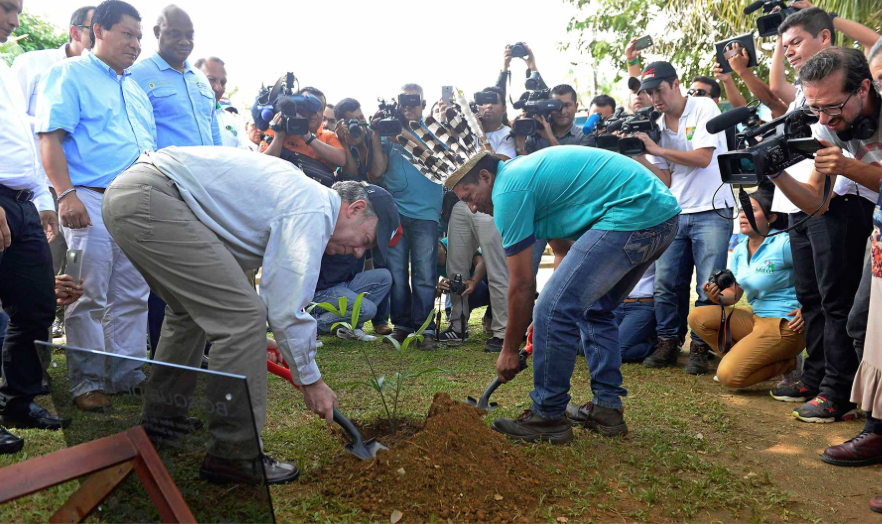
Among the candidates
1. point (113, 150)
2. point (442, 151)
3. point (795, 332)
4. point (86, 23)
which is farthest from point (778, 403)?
point (86, 23)

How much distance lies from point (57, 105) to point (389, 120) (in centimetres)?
267

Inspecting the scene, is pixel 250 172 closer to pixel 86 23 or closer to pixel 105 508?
pixel 105 508

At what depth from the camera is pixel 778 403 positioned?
13.9ft

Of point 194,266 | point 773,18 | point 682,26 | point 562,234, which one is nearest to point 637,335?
point 562,234

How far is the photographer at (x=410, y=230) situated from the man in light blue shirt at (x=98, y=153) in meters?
2.35

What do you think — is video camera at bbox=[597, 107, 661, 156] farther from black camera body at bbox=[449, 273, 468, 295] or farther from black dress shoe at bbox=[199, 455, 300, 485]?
black dress shoe at bbox=[199, 455, 300, 485]

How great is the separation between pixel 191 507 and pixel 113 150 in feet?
7.98

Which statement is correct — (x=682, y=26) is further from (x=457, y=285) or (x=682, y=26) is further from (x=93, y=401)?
(x=93, y=401)

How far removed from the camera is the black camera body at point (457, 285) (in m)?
5.94

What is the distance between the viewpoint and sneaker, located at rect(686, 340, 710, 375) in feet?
16.3

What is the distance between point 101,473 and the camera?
2.03m

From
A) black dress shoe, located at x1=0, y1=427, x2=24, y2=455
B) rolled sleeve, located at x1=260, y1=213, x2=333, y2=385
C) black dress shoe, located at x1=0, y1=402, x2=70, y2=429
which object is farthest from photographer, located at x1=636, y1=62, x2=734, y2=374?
black dress shoe, located at x1=0, y1=427, x2=24, y2=455

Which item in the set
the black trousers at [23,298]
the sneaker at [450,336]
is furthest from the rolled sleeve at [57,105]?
the sneaker at [450,336]

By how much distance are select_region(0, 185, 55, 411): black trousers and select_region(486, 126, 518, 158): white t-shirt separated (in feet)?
12.4
